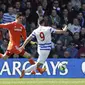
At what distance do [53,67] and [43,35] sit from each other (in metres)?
4.37

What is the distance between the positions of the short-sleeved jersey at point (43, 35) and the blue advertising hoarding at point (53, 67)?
395 centimetres

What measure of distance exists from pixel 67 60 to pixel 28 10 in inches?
116

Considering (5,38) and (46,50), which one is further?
(5,38)

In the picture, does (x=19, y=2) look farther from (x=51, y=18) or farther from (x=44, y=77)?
(x=44, y=77)

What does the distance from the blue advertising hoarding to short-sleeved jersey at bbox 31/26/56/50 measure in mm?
3946

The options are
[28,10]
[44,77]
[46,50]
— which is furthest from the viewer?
[28,10]

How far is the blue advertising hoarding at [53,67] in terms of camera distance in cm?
2108

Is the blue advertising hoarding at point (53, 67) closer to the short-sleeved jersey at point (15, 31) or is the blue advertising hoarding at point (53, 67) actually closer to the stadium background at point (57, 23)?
the stadium background at point (57, 23)

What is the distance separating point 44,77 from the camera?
21219mm

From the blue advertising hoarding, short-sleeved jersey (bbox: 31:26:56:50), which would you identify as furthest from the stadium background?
short-sleeved jersey (bbox: 31:26:56:50)

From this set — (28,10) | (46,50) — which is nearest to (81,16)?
(28,10)

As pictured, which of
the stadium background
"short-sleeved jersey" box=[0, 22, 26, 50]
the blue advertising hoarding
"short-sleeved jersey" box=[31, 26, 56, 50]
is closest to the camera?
"short-sleeved jersey" box=[31, 26, 56, 50]

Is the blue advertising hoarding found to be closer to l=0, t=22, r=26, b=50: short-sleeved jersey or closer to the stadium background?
the stadium background

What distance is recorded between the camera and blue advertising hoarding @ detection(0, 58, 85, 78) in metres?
21.1
